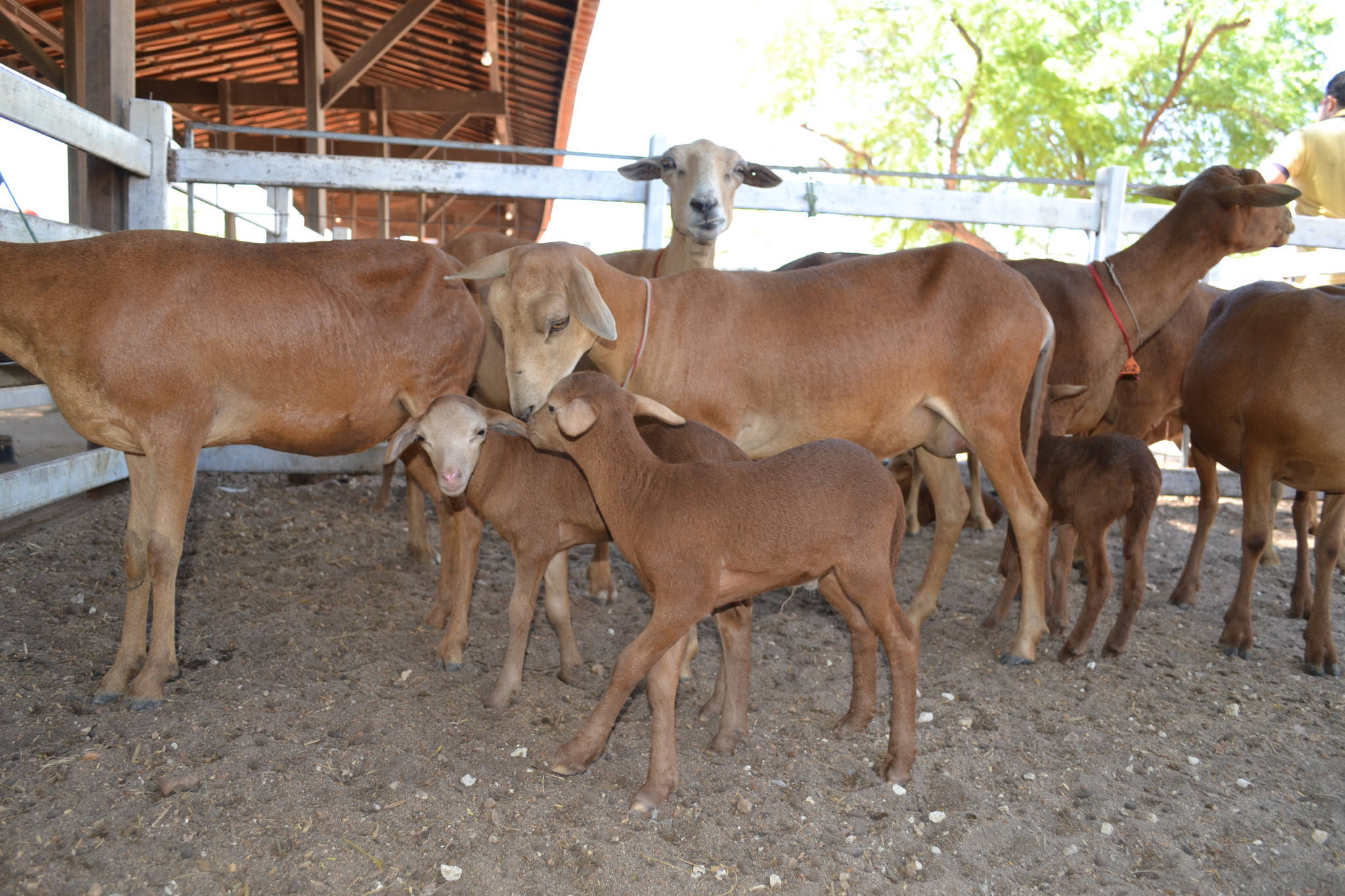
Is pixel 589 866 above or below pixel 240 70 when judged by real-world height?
below

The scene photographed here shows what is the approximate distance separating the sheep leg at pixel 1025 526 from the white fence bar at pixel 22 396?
506 centimetres

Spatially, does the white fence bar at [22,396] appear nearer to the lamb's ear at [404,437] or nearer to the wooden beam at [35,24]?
the lamb's ear at [404,437]

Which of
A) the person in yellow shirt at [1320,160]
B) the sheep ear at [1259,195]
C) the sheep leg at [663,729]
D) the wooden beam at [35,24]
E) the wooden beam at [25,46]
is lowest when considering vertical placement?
the sheep leg at [663,729]

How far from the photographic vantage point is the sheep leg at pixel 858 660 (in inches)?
156

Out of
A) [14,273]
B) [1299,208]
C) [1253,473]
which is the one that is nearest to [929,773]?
[1253,473]

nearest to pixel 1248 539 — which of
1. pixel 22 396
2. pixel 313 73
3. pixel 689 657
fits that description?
pixel 689 657

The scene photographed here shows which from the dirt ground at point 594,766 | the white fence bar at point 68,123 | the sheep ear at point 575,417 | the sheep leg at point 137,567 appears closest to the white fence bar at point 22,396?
the dirt ground at point 594,766

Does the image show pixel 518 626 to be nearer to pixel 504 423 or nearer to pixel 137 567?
pixel 504 423

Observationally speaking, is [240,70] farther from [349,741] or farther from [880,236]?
[349,741]

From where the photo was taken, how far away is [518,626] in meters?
4.24

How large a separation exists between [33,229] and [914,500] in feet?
19.5

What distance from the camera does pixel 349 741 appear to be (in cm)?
368

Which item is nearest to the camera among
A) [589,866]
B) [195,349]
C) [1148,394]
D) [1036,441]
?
[589,866]

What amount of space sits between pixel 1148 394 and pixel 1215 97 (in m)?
17.0
